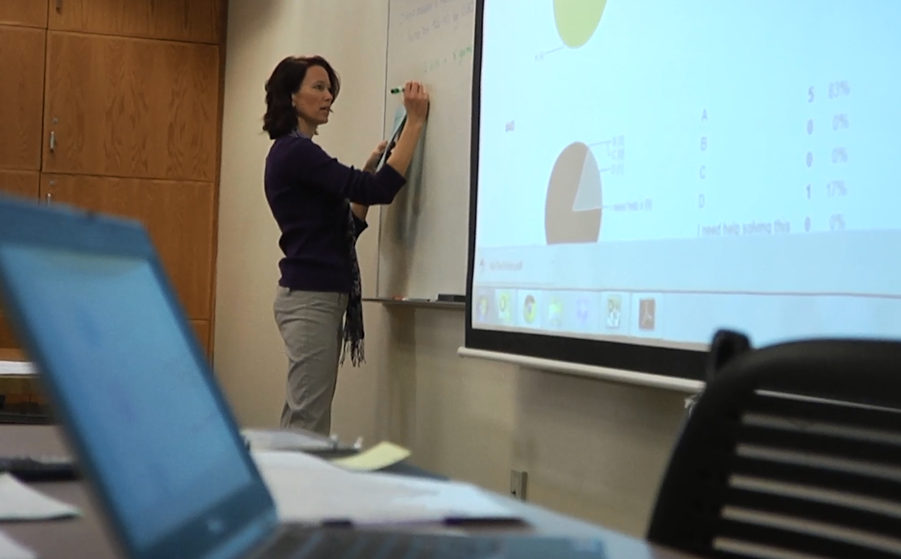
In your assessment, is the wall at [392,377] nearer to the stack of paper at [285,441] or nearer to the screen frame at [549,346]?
the screen frame at [549,346]

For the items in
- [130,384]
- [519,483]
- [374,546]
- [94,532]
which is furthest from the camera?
[519,483]

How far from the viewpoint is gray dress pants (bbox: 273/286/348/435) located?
3041mm

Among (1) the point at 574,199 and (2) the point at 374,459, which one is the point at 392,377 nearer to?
(1) the point at 574,199

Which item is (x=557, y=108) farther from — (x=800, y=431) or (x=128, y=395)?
(x=128, y=395)

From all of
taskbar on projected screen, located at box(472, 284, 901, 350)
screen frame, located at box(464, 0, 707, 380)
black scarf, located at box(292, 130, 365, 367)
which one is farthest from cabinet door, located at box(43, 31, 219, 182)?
taskbar on projected screen, located at box(472, 284, 901, 350)

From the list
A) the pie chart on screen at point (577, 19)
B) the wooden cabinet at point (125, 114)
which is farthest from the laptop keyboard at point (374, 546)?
the wooden cabinet at point (125, 114)

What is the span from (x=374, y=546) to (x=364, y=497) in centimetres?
20

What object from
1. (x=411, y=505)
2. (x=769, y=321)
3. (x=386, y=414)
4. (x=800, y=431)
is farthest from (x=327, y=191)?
(x=800, y=431)

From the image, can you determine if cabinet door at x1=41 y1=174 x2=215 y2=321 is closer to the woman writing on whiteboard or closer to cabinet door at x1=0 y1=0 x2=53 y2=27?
cabinet door at x1=0 y1=0 x2=53 y2=27

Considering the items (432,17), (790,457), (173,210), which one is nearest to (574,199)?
(432,17)

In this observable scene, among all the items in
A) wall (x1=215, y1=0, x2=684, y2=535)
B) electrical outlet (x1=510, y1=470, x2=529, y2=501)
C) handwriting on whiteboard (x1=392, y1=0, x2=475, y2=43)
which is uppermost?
handwriting on whiteboard (x1=392, y1=0, x2=475, y2=43)

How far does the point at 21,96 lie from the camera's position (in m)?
5.12

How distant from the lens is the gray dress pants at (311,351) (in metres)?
3.04

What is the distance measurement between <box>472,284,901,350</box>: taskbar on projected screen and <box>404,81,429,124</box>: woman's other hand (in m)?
0.67
